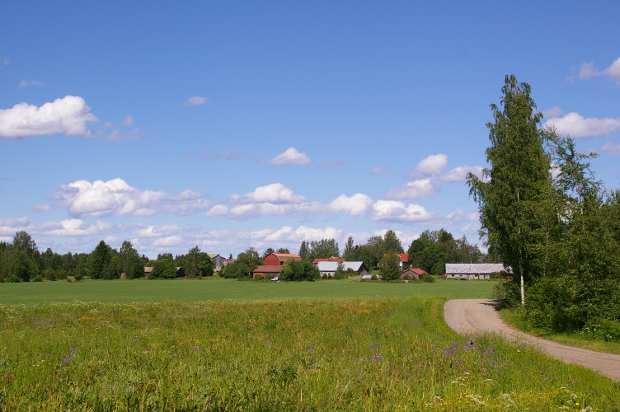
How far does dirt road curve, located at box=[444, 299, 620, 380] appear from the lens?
18500mm

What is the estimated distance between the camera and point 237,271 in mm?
139625

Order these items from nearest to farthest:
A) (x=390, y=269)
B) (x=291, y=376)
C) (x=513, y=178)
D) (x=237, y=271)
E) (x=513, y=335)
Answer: (x=291, y=376) → (x=513, y=335) → (x=513, y=178) → (x=390, y=269) → (x=237, y=271)

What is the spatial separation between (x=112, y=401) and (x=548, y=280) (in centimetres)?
2502

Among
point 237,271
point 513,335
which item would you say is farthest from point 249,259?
point 513,335

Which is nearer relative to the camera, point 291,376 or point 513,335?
point 291,376

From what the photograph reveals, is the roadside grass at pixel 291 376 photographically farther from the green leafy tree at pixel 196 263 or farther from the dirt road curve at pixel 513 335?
the green leafy tree at pixel 196 263

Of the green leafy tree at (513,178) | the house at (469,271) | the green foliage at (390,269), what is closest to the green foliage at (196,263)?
the green foliage at (390,269)

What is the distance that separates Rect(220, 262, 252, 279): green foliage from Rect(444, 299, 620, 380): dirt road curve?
9442 centimetres

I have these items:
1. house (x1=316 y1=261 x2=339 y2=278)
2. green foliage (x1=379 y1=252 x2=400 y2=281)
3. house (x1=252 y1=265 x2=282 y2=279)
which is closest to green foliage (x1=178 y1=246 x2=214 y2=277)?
house (x1=252 y1=265 x2=282 y2=279)

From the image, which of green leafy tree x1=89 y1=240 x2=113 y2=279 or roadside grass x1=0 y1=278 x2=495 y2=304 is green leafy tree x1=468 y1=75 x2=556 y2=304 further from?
green leafy tree x1=89 y1=240 x2=113 y2=279

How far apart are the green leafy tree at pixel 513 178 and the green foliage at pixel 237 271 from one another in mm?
101850

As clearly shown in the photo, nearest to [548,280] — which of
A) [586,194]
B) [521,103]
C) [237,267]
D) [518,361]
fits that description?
[586,194]

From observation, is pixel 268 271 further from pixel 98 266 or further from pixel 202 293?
pixel 202 293

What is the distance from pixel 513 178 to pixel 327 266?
119m
